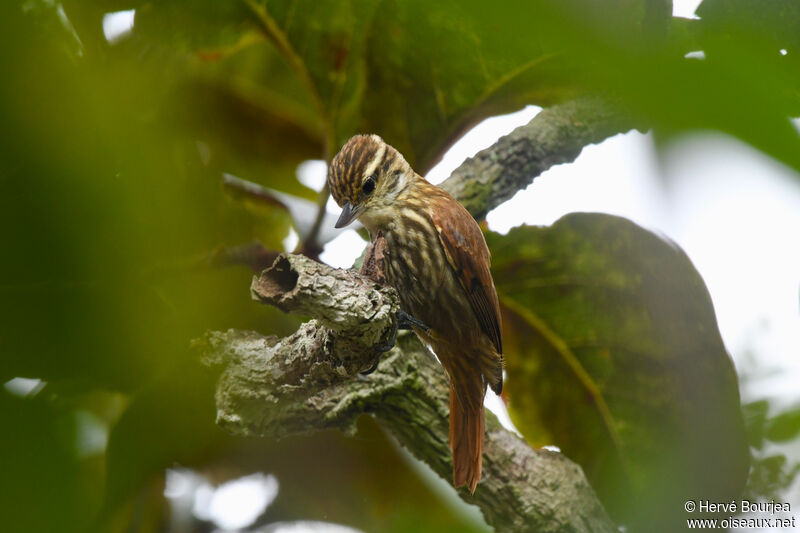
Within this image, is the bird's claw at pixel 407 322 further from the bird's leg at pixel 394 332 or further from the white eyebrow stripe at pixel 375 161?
the white eyebrow stripe at pixel 375 161

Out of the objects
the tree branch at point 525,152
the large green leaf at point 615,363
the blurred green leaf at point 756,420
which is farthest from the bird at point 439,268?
the blurred green leaf at point 756,420

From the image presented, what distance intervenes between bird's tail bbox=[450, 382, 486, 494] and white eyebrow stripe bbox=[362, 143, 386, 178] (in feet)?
1.99

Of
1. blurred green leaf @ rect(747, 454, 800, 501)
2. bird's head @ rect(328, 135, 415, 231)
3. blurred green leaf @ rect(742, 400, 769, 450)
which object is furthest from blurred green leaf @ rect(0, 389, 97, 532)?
blurred green leaf @ rect(747, 454, 800, 501)

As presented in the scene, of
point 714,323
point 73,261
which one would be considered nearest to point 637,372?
point 714,323

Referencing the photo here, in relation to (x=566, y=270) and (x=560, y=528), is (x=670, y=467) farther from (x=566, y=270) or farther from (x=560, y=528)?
(x=566, y=270)

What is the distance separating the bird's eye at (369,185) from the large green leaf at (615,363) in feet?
1.46

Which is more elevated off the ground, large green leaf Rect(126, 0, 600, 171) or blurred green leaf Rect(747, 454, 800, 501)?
large green leaf Rect(126, 0, 600, 171)

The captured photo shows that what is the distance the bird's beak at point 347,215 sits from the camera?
186cm

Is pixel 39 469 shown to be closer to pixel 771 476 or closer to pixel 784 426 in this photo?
pixel 784 426

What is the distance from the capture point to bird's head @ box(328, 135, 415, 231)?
73.3 inches

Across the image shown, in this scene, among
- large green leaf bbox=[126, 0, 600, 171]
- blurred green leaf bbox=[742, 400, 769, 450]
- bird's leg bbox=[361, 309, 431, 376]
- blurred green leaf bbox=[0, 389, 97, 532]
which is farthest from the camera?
large green leaf bbox=[126, 0, 600, 171]

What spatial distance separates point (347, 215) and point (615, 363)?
3.29 feet

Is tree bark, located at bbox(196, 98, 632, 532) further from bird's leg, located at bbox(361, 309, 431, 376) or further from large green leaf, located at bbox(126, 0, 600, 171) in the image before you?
large green leaf, located at bbox(126, 0, 600, 171)

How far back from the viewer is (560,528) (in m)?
1.97
